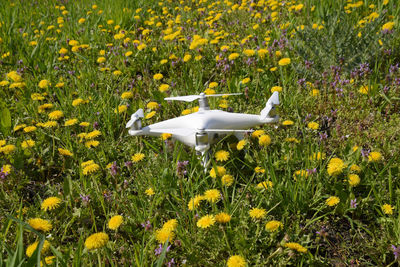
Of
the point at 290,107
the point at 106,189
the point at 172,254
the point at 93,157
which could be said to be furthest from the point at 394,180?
the point at 93,157

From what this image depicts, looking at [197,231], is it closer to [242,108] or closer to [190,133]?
[190,133]

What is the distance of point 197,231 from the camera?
1.64m

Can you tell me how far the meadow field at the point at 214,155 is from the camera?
1.53 meters

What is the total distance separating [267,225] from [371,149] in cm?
100

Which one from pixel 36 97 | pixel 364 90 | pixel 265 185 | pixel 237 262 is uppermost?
pixel 36 97

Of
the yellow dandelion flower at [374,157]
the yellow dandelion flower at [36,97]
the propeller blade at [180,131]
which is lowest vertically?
the yellow dandelion flower at [374,157]

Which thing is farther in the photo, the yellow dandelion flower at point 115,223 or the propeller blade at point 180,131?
the propeller blade at point 180,131

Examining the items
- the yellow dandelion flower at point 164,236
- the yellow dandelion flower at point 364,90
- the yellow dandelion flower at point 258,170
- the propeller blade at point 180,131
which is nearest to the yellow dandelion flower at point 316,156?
the yellow dandelion flower at point 258,170

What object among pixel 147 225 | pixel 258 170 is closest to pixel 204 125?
pixel 258 170

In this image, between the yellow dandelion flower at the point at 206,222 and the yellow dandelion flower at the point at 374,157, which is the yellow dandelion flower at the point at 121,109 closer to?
the yellow dandelion flower at the point at 206,222

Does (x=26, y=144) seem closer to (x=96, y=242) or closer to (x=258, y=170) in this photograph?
(x=96, y=242)

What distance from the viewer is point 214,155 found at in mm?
1937

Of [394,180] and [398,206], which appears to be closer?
[398,206]

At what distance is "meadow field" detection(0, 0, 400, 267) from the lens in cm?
153
